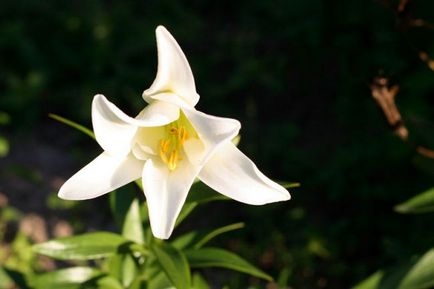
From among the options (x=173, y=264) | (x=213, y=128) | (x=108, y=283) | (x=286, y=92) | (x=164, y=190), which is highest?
(x=213, y=128)

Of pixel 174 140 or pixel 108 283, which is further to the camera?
pixel 108 283

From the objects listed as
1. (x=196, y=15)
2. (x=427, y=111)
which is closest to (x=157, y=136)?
(x=427, y=111)

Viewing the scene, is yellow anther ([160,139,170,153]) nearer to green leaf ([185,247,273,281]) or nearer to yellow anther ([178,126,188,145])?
yellow anther ([178,126,188,145])

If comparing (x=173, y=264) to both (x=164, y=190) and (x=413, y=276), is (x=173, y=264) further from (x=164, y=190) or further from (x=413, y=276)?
(x=413, y=276)

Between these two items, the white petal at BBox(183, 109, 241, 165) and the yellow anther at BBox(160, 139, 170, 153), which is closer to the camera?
the white petal at BBox(183, 109, 241, 165)

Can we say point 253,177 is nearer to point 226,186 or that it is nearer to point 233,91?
point 226,186

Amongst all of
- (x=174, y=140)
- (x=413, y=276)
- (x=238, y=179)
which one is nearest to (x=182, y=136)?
(x=174, y=140)

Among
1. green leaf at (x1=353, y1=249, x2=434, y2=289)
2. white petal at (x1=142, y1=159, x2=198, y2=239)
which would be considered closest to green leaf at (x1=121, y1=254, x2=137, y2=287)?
white petal at (x1=142, y1=159, x2=198, y2=239)
